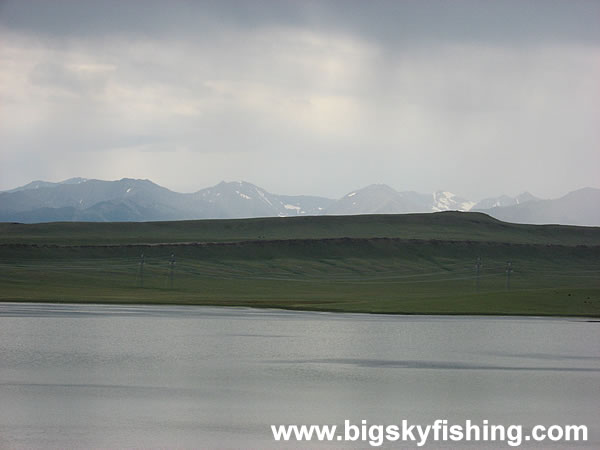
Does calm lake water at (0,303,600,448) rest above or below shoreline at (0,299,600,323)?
below

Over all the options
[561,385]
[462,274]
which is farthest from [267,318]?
[462,274]

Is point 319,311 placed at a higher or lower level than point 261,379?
higher

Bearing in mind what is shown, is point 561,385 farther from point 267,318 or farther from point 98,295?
point 98,295

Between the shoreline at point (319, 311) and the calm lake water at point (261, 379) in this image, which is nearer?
the calm lake water at point (261, 379)

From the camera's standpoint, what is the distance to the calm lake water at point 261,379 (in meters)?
29.5

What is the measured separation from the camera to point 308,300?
113m

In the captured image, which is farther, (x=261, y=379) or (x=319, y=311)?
(x=319, y=311)

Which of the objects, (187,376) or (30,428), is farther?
(187,376)

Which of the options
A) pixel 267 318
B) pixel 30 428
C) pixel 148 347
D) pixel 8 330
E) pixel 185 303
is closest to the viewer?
pixel 30 428

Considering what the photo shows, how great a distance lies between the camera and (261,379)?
1564 inches

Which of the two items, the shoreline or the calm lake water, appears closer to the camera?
the calm lake water

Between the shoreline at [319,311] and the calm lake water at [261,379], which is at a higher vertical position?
the shoreline at [319,311]

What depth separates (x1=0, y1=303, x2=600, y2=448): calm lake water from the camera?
29547mm

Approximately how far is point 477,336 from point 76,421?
3860cm
